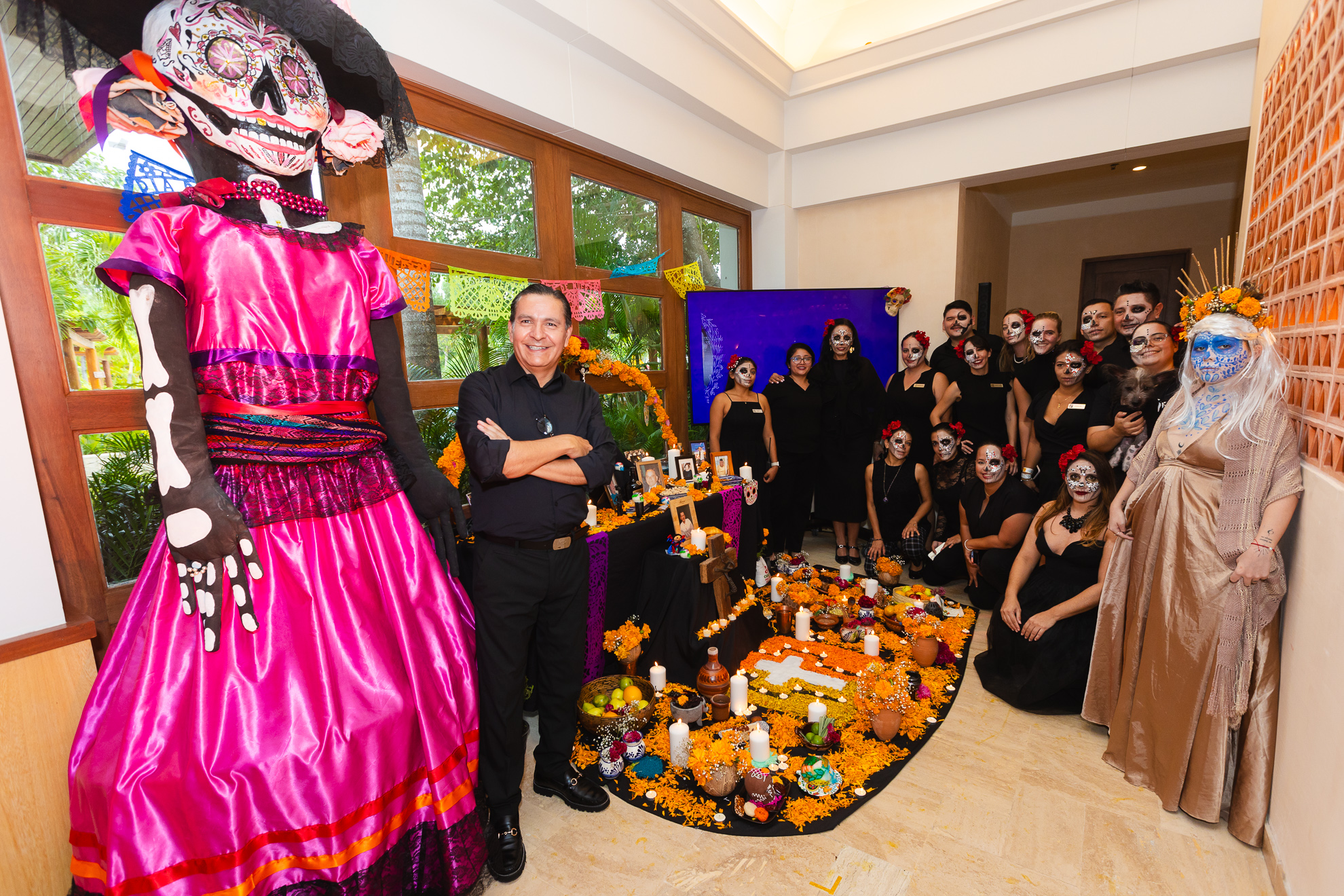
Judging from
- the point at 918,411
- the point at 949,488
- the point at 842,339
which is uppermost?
the point at 842,339

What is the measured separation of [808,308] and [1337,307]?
3208 mm

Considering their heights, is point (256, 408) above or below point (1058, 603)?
above

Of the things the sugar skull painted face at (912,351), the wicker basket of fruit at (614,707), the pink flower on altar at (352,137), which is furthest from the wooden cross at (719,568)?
the sugar skull painted face at (912,351)

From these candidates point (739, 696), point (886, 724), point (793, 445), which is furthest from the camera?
point (793, 445)

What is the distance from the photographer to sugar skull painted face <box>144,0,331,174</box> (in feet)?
4.42

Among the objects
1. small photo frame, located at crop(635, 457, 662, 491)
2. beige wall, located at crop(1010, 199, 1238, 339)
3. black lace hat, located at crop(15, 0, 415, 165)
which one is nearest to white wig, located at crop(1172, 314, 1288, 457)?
small photo frame, located at crop(635, 457, 662, 491)

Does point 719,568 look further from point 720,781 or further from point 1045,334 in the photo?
point 1045,334

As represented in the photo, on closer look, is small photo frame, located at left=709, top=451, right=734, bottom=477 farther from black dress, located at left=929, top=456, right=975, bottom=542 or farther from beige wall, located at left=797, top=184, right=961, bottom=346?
beige wall, located at left=797, top=184, right=961, bottom=346

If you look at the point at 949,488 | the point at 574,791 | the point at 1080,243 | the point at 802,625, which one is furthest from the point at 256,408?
the point at 1080,243

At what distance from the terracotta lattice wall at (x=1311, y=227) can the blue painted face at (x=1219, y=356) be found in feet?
0.54

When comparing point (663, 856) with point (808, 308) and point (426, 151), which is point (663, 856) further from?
point (808, 308)

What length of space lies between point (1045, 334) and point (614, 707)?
11.1 ft

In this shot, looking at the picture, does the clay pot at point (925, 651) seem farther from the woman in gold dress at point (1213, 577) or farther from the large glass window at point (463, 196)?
the large glass window at point (463, 196)

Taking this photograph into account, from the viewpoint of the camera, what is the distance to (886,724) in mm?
2365
